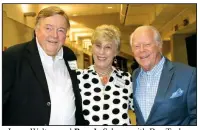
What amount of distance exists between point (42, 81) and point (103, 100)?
0.19m

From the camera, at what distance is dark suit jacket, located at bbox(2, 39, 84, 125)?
71cm

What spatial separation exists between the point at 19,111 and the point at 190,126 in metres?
0.45

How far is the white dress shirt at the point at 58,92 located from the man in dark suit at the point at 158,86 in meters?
0.20

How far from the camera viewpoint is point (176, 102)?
77 centimetres

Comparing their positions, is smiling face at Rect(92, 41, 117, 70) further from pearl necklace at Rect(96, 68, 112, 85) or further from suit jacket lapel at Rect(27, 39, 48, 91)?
suit jacket lapel at Rect(27, 39, 48, 91)

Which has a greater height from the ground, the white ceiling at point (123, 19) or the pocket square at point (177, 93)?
the white ceiling at point (123, 19)

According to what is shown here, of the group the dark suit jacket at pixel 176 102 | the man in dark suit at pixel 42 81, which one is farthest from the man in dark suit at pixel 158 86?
the man in dark suit at pixel 42 81

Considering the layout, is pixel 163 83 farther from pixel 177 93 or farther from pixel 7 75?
pixel 7 75

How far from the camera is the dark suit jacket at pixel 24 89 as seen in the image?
711 mm

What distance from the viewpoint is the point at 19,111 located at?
73cm

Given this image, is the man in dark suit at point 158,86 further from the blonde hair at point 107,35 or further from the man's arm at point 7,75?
the man's arm at point 7,75

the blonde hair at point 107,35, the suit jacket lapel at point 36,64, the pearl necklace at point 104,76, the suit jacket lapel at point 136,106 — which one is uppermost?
the blonde hair at point 107,35

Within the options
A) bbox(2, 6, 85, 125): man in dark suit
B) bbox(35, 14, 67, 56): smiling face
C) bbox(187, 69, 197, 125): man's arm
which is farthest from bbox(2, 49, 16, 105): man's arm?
bbox(187, 69, 197, 125): man's arm

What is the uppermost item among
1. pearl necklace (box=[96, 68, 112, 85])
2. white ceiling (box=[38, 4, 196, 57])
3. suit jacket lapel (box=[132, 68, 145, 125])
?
white ceiling (box=[38, 4, 196, 57])
